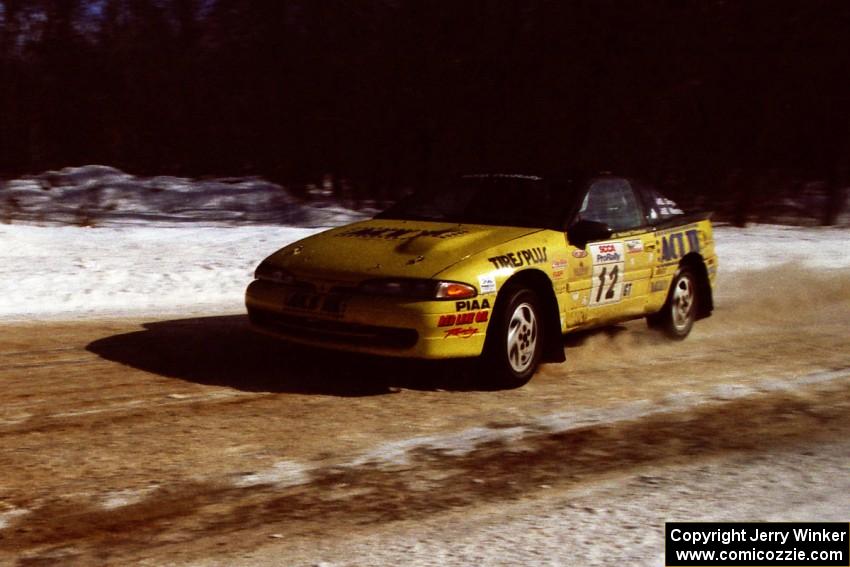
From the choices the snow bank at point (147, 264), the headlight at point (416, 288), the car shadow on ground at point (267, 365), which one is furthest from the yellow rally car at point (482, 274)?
the snow bank at point (147, 264)

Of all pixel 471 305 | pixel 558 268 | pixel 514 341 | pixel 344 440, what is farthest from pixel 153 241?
pixel 344 440

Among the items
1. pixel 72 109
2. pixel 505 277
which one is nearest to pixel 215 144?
pixel 72 109

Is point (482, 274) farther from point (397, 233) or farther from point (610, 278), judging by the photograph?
point (610, 278)

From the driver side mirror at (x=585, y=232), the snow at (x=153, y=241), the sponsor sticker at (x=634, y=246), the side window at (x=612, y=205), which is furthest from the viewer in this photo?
the snow at (x=153, y=241)

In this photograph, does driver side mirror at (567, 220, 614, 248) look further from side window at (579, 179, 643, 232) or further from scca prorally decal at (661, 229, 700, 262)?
scca prorally decal at (661, 229, 700, 262)

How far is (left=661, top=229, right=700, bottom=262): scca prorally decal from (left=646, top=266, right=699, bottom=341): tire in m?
0.17

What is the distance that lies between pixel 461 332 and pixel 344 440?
4.39 ft

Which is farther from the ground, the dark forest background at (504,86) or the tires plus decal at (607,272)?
the dark forest background at (504,86)

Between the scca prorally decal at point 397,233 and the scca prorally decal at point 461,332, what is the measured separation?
753mm

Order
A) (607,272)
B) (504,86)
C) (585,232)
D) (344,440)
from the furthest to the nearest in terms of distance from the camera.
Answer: (504,86)
(607,272)
(585,232)
(344,440)

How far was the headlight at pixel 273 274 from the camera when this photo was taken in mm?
6457

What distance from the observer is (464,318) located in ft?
20.1

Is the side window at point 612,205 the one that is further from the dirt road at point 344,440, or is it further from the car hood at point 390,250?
the dirt road at point 344,440

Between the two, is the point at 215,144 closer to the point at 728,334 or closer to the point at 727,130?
the point at 727,130
